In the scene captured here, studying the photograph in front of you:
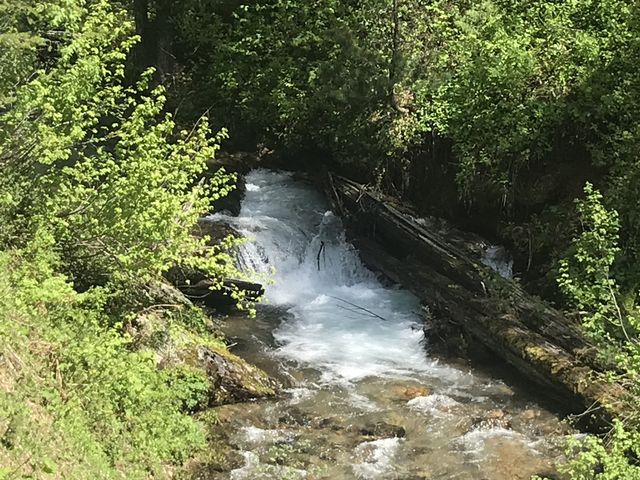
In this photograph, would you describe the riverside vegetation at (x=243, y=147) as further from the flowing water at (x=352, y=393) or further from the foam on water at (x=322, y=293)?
the foam on water at (x=322, y=293)

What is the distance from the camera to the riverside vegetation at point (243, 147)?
19.9 feet

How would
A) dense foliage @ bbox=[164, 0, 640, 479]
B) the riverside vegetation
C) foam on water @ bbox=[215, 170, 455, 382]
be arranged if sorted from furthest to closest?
foam on water @ bbox=[215, 170, 455, 382], dense foliage @ bbox=[164, 0, 640, 479], the riverside vegetation

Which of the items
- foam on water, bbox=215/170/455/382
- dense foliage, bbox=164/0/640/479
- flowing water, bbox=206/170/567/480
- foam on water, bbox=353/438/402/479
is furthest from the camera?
foam on water, bbox=215/170/455/382

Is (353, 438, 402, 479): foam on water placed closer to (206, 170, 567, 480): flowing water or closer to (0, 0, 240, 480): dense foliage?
(206, 170, 567, 480): flowing water

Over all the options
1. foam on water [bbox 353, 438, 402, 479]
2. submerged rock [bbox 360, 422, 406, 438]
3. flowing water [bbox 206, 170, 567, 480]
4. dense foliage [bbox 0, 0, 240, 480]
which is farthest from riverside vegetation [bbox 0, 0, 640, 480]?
submerged rock [bbox 360, 422, 406, 438]

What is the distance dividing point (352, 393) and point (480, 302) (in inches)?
104

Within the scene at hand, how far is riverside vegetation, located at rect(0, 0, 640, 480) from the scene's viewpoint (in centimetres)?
607

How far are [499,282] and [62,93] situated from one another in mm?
6829

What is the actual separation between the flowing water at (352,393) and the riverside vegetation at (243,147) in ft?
2.60

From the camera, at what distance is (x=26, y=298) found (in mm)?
5891

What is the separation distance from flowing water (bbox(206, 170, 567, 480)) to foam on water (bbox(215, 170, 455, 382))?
25 mm

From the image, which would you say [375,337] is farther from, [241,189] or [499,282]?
[241,189]

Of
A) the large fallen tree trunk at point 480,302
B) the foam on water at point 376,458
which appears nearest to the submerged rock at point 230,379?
the foam on water at point 376,458

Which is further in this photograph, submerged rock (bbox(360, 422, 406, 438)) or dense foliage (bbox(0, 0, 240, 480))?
submerged rock (bbox(360, 422, 406, 438))
